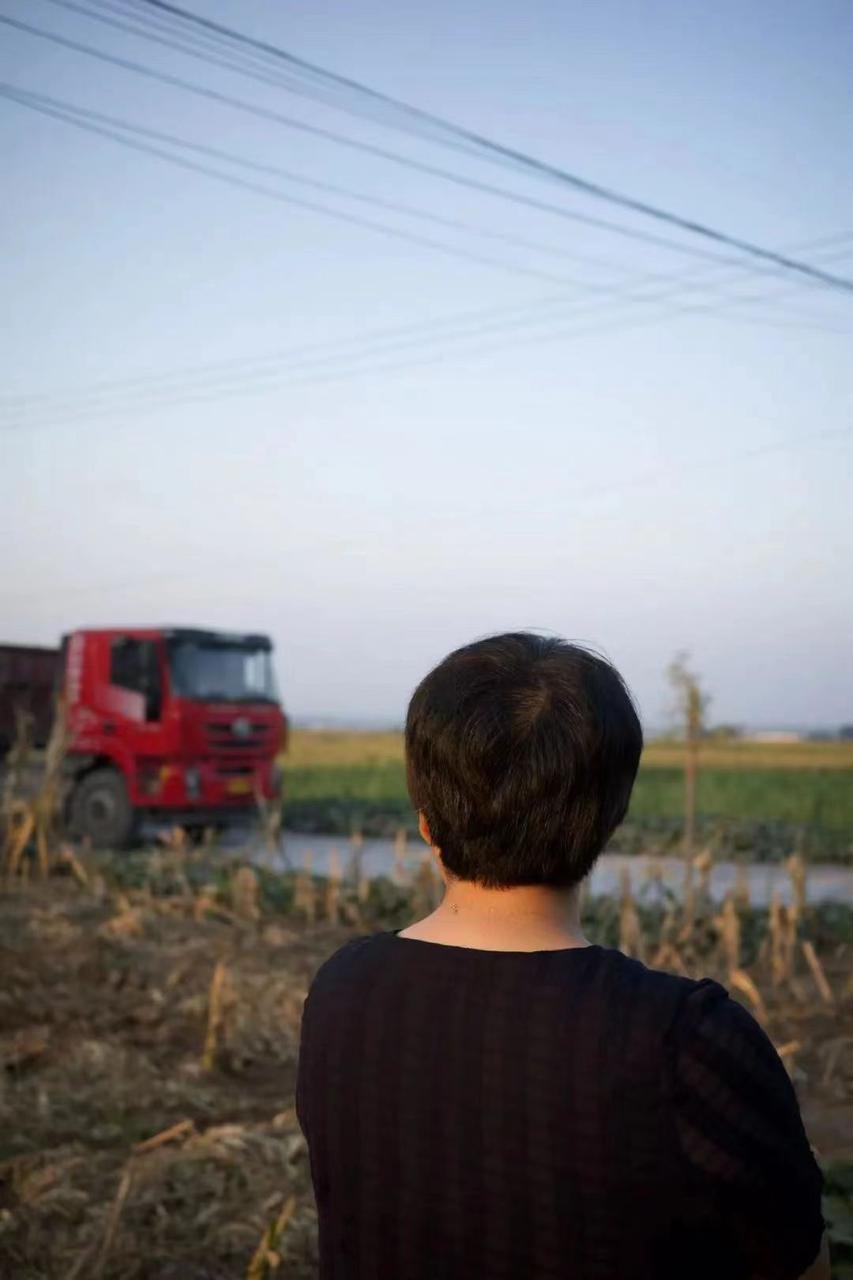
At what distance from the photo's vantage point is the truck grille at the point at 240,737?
1300cm

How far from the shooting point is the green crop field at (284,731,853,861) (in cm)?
1522

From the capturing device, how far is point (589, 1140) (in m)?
1.28

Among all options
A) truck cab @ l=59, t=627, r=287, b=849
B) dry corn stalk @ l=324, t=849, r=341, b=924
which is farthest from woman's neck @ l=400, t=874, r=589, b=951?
truck cab @ l=59, t=627, r=287, b=849

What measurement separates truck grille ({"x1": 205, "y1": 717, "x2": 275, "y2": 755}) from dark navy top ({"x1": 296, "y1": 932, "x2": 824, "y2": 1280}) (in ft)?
38.4

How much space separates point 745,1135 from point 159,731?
11.8 metres

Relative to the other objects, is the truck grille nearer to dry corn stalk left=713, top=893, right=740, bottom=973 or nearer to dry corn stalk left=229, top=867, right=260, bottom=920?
dry corn stalk left=229, top=867, right=260, bottom=920

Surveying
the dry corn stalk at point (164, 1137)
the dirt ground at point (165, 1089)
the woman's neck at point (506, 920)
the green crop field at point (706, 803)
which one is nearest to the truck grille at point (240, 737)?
the green crop field at point (706, 803)

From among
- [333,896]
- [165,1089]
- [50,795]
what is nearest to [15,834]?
[50,795]

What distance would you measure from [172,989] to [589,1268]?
563 cm

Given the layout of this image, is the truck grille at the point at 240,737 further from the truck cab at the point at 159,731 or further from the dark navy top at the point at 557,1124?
the dark navy top at the point at 557,1124

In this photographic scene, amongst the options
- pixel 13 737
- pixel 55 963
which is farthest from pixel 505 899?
pixel 13 737

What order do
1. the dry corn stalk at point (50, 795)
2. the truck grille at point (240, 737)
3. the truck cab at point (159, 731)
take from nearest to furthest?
the dry corn stalk at point (50, 795), the truck cab at point (159, 731), the truck grille at point (240, 737)

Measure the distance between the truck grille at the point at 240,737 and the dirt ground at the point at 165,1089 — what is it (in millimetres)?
4333

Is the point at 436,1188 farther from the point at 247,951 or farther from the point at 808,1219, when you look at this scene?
the point at 247,951
